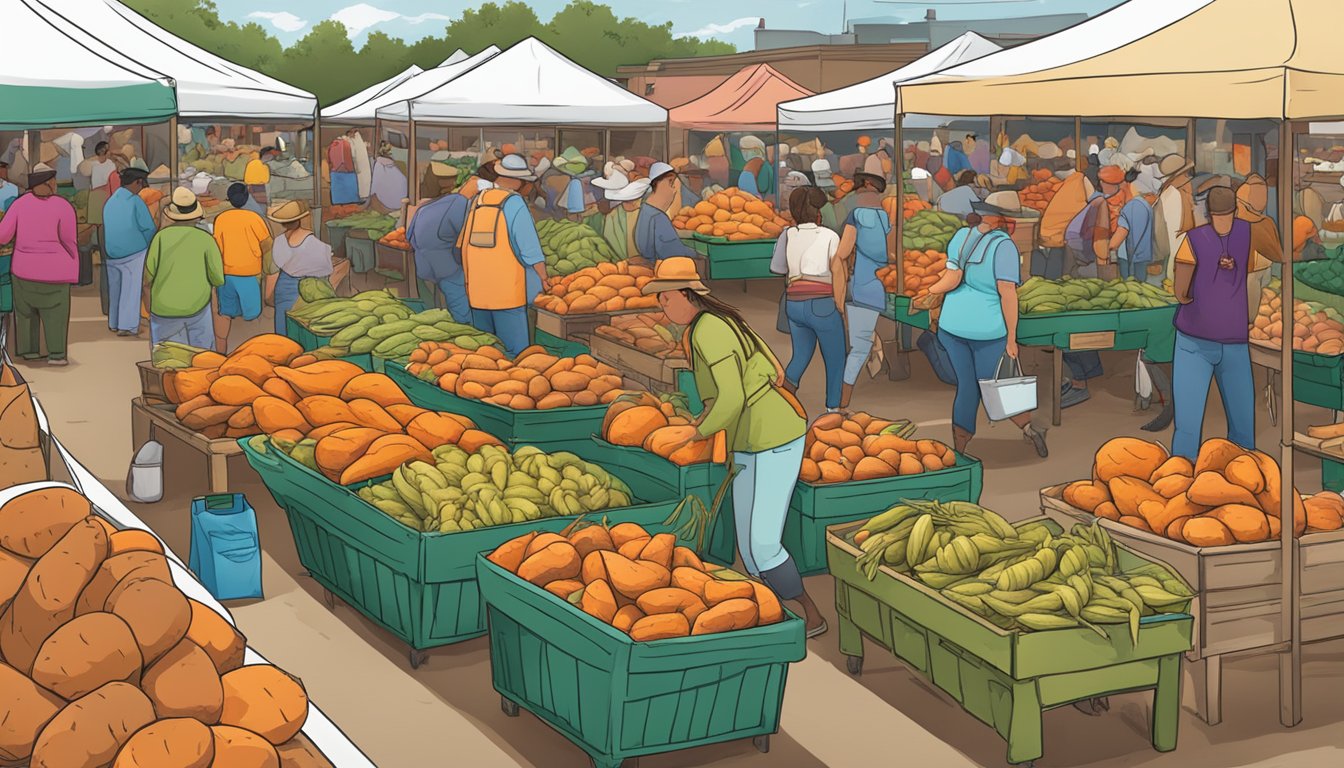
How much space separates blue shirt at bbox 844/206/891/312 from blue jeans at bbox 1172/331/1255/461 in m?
2.98

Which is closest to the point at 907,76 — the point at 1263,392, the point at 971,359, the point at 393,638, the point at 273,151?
the point at 1263,392

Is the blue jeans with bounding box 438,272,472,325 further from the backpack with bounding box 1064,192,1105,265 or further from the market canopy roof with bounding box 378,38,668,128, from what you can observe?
the backpack with bounding box 1064,192,1105,265

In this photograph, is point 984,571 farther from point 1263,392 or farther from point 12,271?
point 12,271

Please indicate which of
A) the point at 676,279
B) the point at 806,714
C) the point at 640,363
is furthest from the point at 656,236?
the point at 806,714

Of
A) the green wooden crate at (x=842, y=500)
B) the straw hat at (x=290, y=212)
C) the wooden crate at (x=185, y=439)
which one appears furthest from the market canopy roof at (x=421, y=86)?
the green wooden crate at (x=842, y=500)

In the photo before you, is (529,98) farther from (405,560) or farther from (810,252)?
(405,560)

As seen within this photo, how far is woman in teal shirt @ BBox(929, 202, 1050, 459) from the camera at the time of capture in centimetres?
907

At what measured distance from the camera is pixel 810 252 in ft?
32.1

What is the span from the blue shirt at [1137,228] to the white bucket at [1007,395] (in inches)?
188

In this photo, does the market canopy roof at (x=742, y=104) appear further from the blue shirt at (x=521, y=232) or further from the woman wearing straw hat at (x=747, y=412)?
the woman wearing straw hat at (x=747, y=412)

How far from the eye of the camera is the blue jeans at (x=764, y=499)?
251 inches

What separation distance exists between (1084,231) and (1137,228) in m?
0.51

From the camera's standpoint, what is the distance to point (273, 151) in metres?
26.0

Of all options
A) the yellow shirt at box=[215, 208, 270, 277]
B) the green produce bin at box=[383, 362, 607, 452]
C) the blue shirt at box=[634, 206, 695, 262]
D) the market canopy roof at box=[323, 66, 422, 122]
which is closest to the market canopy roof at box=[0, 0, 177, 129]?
the green produce bin at box=[383, 362, 607, 452]
